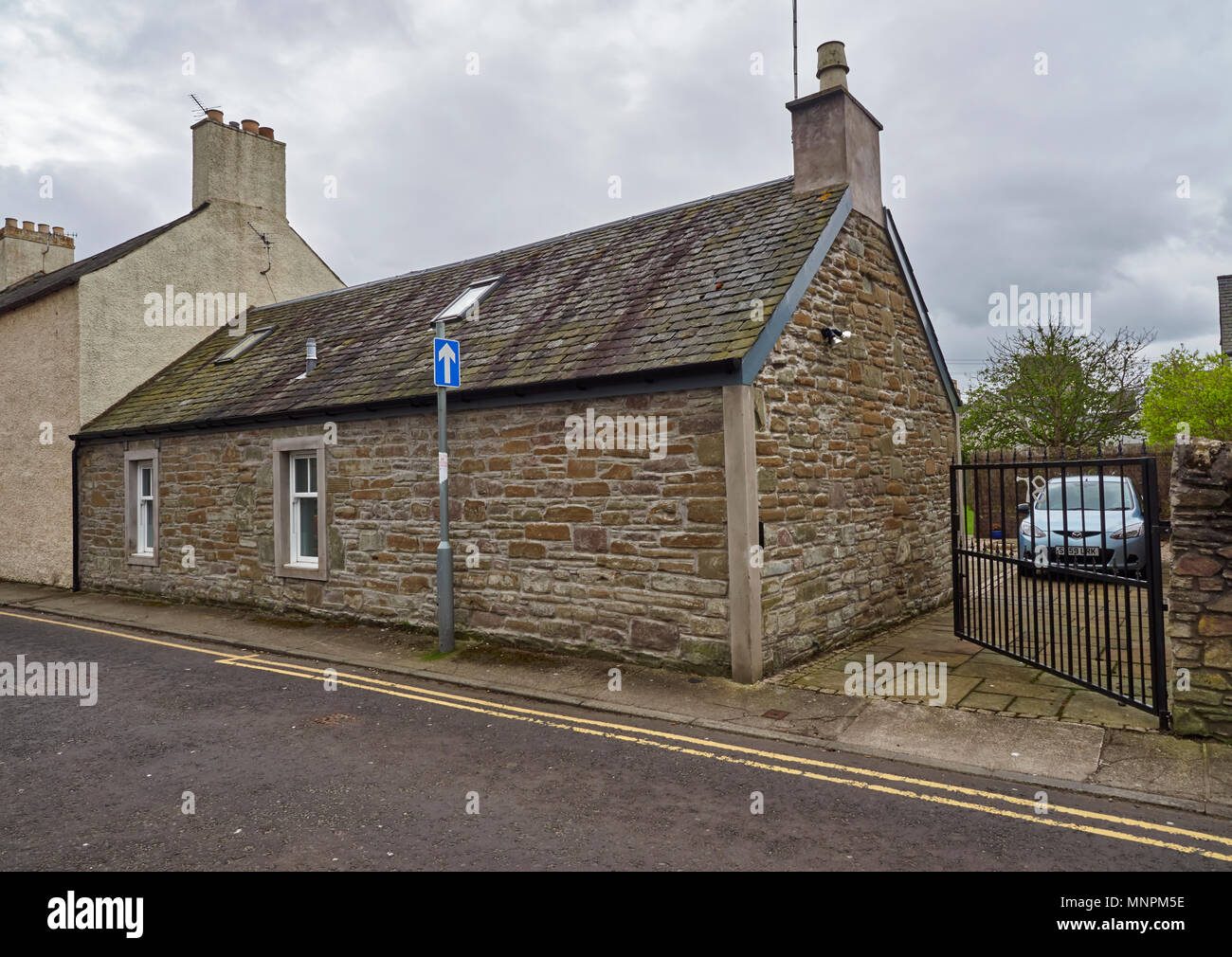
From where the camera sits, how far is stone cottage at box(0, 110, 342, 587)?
16.3 meters

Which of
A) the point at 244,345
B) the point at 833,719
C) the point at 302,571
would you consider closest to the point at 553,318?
the point at 302,571

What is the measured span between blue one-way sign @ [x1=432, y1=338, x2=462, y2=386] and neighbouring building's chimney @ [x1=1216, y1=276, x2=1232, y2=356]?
1543 inches

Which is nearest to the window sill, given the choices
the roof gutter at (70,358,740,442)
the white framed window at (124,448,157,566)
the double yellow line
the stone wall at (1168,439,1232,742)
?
the roof gutter at (70,358,740,442)

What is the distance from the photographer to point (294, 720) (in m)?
7.03

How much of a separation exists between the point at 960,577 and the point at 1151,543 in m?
2.79

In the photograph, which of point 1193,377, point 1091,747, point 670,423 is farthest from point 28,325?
point 1193,377

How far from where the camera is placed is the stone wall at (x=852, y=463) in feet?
27.6

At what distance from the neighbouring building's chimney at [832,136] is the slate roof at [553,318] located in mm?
318

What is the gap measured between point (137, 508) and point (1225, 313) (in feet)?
146

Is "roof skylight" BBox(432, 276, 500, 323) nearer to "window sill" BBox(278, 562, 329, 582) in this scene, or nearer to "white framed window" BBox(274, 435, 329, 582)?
"white framed window" BBox(274, 435, 329, 582)

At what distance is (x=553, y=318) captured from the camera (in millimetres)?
10664

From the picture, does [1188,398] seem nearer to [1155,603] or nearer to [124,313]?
[1155,603]

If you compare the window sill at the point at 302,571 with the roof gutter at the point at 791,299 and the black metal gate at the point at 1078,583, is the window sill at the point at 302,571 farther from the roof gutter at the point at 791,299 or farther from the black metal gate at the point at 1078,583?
the black metal gate at the point at 1078,583

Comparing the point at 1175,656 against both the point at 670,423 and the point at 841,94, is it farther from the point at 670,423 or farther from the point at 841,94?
the point at 841,94
